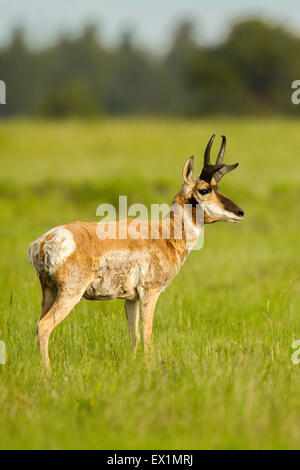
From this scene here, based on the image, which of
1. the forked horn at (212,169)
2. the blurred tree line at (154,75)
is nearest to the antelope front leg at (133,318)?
the forked horn at (212,169)

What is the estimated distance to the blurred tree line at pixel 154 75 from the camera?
6512 cm

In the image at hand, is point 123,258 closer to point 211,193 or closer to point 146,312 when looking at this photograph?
point 146,312

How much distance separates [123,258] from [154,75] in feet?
271

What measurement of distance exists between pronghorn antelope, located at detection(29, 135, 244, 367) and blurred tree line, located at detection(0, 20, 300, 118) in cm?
5805

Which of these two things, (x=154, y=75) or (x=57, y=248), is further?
(x=154, y=75)

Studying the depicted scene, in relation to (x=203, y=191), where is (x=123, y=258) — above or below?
below

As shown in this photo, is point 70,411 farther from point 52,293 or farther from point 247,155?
point 247,155

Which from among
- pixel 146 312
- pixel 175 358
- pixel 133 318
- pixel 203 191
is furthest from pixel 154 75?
pixel 175 358

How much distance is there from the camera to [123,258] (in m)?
6.70

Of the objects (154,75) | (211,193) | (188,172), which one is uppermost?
(154,75)

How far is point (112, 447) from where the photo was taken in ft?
16.3

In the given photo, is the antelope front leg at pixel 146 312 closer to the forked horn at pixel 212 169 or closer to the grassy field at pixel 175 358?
the grassy field at pixel 175 358

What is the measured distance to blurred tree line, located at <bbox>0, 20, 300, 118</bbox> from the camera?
214 feet

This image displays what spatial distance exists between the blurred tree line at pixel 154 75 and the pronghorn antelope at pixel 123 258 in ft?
190
